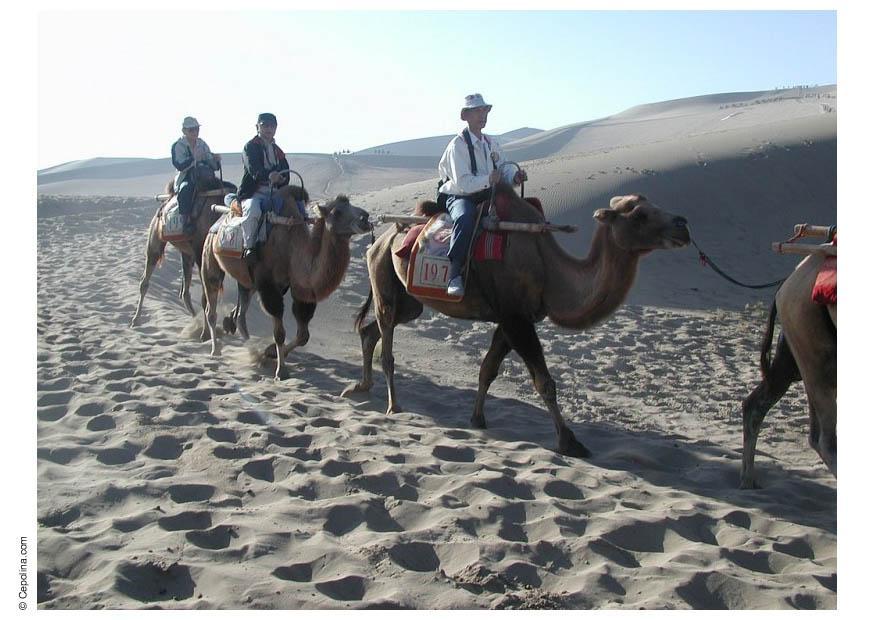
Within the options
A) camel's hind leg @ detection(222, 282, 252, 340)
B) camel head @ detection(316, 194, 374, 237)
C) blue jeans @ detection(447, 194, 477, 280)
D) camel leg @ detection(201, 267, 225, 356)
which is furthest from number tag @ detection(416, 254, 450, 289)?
camel's hind leg @ detection(222, 282, 252, 340)

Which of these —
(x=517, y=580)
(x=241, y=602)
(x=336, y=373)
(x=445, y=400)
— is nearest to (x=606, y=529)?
(x=517, y=580)

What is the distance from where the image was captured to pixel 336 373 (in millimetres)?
9906

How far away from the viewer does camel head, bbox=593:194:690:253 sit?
6293 millimetres

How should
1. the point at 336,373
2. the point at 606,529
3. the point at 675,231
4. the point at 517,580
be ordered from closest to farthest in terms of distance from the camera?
1. the point at 517,580
2. the point at 606,529
3. the point at 675,231
4. the point at 336,373

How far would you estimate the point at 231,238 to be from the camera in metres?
9.98

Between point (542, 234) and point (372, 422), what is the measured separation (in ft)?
7.35

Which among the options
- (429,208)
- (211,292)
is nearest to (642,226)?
(429,208)

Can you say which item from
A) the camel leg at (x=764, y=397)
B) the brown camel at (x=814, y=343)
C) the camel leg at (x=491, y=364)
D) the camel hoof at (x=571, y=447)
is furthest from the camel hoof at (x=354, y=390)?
the brown camel at (x=814, y=343)

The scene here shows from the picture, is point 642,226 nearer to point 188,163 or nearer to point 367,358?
point 367,358

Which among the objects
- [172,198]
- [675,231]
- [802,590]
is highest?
[172,198]

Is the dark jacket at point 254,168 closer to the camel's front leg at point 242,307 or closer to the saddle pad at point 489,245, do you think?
the camel's front leg at point 242,307

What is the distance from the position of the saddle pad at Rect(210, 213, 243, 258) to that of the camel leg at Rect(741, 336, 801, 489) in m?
6.04

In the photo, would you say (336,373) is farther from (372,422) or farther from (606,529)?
(606,529)

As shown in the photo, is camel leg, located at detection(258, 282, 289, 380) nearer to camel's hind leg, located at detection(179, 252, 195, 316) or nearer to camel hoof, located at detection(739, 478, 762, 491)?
camel's hind leg, located at detection(179, 252, 195, 316)
